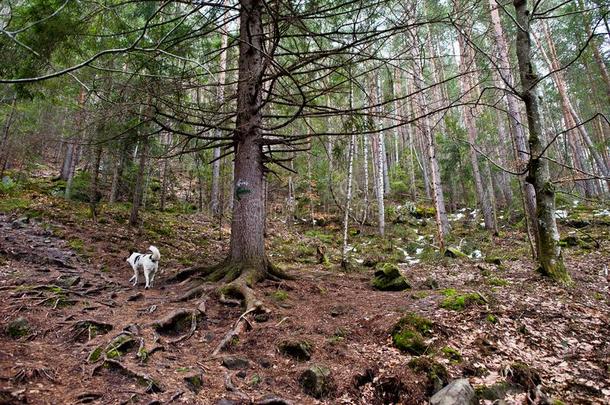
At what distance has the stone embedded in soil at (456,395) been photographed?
297 cm

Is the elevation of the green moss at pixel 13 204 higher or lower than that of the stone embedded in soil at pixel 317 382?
higher

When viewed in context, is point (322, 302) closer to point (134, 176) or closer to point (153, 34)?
point (153, 34)

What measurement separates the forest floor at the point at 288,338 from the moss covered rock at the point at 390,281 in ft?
1.24

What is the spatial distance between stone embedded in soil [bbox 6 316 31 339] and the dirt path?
0.06 metres

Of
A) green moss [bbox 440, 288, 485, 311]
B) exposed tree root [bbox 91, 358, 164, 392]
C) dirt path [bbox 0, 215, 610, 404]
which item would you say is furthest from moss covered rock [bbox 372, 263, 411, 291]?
exposed tree root [bbox 91, 358, 164, 392]

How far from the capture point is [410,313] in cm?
468

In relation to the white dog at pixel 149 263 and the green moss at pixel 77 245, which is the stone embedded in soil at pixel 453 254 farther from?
the green moss at pixel 77 245

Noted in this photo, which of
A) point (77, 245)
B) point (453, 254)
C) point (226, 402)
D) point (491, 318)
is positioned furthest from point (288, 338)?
point (453, 254)

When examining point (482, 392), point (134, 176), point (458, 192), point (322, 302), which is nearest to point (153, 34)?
→ point (134, 176)

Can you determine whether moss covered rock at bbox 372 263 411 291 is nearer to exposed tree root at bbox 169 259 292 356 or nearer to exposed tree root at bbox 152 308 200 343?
exposed tree root at bbox 169 259 292 356

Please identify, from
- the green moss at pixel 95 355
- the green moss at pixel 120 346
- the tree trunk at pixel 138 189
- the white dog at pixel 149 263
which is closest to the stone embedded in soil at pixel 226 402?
the green moss at pixel 120 346

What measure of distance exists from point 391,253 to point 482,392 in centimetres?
1018

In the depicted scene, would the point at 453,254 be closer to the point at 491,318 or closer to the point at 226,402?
the point at 491,318

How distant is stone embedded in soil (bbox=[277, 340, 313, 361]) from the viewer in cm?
391
